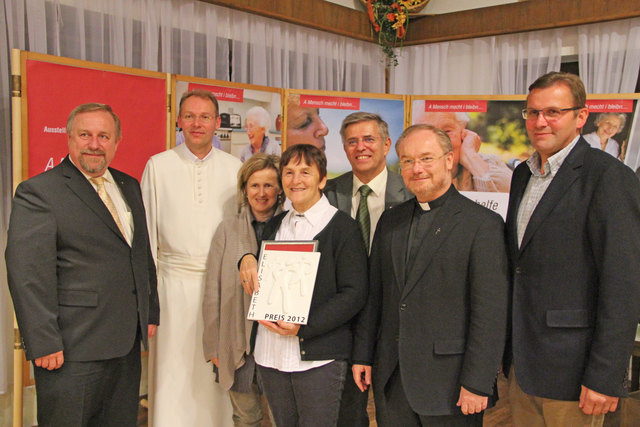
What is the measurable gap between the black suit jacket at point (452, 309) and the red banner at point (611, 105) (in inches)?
106

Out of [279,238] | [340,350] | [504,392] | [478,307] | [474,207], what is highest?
[474,207]

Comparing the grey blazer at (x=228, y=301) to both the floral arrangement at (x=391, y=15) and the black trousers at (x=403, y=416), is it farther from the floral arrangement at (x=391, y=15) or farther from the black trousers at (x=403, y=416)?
the floral arrangement at (x=391, y=15)

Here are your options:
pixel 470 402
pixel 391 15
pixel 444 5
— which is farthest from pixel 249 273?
pixel 444 5

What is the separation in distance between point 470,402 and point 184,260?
1.68m

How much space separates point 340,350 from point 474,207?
777 mm

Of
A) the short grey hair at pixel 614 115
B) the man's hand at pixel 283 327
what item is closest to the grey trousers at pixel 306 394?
the man's hand at pixel 283 327

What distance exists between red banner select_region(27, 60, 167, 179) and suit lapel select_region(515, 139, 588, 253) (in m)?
2.40

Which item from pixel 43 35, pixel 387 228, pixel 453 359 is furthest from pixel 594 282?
pixel 43 35

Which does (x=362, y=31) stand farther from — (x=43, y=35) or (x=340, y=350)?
(x=340, y=350)

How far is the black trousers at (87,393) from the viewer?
2.09 m

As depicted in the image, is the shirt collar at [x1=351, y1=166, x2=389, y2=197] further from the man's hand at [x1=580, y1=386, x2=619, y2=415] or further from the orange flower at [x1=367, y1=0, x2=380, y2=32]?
the orange flower at [x1=367, y1=0, x2=380, y2=32]

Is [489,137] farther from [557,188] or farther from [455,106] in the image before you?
[557,188]

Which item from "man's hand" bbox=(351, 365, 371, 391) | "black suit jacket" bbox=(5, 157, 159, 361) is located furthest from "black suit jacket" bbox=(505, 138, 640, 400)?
"black suit jacket" bbox=(5, 157, 159, 361)

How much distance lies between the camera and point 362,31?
5.14 metres
